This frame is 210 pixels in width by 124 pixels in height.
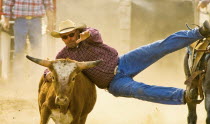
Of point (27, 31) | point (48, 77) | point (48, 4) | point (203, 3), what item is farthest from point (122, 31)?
point (48, 77)

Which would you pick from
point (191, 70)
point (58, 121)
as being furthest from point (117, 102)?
point (58, 121)

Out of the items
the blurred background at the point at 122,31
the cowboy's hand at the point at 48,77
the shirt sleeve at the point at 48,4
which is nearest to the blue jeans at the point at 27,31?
the shirt sleeve at the point at 48,4

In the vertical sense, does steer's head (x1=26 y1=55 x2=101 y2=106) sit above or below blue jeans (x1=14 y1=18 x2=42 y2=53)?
above

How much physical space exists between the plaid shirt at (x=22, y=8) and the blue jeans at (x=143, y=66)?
4.84 meters


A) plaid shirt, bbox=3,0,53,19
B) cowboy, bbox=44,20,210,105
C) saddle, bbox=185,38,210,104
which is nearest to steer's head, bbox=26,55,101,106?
cowboy, bbox=44,20,210,105

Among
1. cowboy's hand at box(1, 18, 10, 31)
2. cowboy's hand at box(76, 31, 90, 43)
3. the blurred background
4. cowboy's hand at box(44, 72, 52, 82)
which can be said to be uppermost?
cowboy's hand at box(76, 31, 90, 43)

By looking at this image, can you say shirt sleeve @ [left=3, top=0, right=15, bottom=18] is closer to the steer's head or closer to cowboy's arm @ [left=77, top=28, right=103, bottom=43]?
cowboy's arm @ [left=77, top=28, right=103, bottom=43]

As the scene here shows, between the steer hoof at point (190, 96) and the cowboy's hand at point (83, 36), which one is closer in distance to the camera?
the steer hoof at point (190, 96)

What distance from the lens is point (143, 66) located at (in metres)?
8.88

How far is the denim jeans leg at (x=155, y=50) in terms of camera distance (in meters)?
8.52

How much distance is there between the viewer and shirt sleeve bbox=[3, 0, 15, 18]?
13352 millimetres

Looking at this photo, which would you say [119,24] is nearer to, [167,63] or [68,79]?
[167,63]

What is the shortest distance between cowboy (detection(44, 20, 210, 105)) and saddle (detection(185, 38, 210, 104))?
0.51 metres

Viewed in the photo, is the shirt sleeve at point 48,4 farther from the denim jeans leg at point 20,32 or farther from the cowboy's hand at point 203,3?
the cowboy's hand at point 203,3
